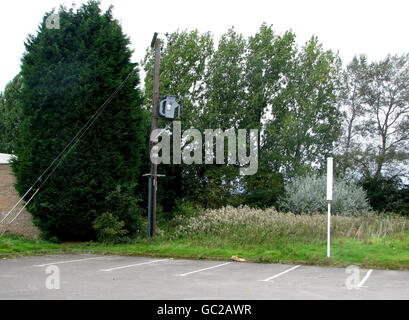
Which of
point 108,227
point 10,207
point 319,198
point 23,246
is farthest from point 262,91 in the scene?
point 23,246

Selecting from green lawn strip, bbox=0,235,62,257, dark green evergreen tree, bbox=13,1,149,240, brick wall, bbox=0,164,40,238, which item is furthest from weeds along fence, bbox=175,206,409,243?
brick wall, bbox=0,164,40,238

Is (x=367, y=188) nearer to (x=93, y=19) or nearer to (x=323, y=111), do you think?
(x=323, y=111)

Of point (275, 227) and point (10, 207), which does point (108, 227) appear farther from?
point (275, 227)

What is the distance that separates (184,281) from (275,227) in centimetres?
769

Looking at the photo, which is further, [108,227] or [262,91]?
[262,91]

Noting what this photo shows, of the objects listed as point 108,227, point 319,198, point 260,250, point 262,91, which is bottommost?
point 260,250

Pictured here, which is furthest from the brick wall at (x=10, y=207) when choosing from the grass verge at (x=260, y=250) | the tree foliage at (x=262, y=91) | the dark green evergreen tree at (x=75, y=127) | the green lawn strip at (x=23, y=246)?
the tree foliage at (x=262, y=91)

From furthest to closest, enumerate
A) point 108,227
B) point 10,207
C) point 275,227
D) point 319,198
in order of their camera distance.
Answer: point 319,198
point 10,207
point 275,227
point 108,227

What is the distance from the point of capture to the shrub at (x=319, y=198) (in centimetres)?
2427

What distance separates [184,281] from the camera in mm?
9461

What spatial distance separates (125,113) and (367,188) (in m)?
20.0

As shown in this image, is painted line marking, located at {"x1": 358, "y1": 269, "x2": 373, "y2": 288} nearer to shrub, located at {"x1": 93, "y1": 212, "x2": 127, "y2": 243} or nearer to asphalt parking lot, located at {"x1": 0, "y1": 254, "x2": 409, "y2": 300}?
asphalt parking lot, located at {"x1": 0, "y1": 254, "x2": 409, "y2": 300}
